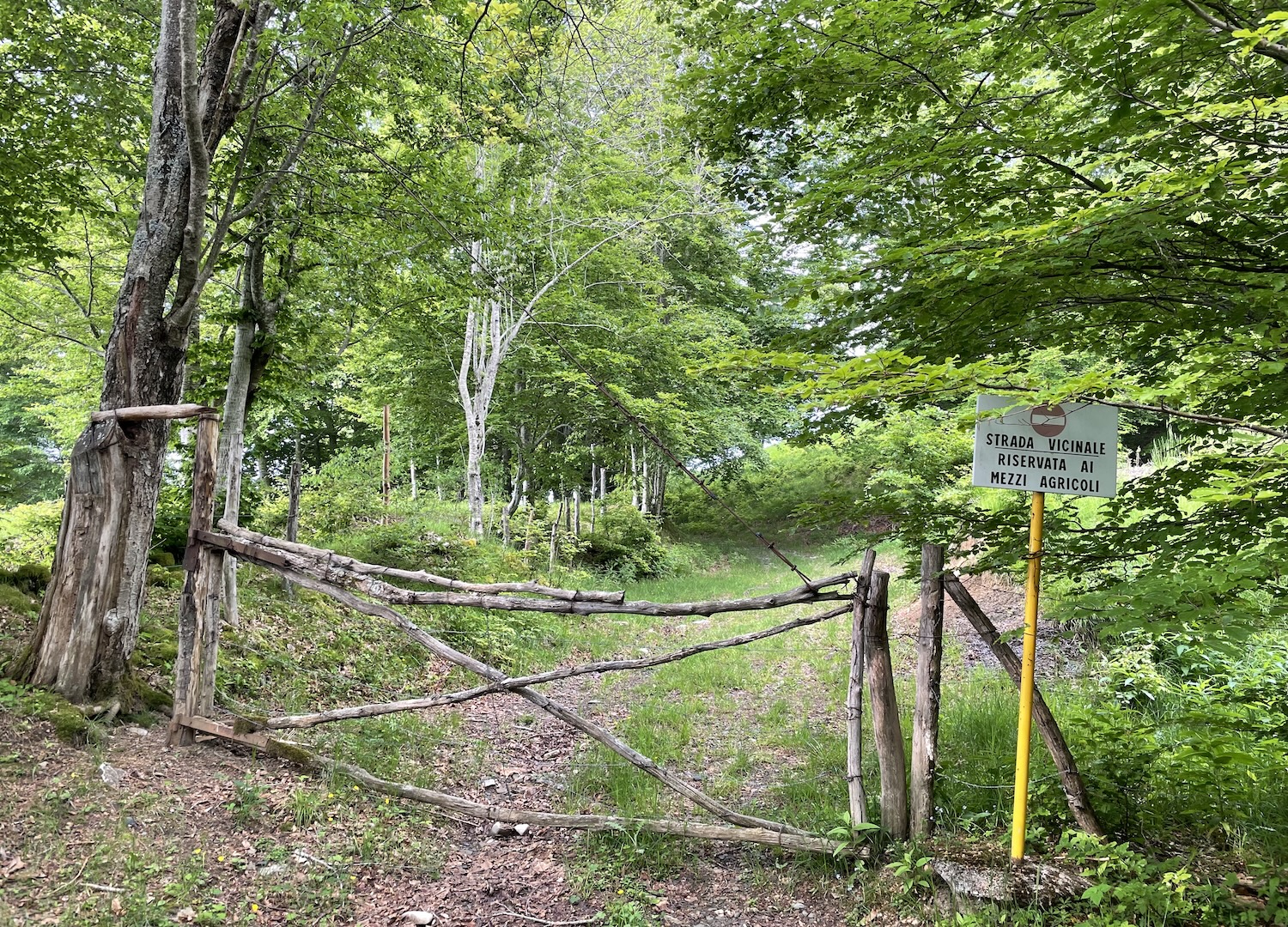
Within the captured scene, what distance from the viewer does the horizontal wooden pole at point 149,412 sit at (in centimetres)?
425

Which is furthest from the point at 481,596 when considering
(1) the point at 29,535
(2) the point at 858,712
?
(1) the point at 29,535

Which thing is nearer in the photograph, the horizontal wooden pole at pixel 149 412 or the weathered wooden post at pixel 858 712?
the weathered wooden post at pixel 858 712

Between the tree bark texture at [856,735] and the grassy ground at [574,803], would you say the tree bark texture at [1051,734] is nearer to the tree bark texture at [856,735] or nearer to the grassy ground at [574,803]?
the grassy ground at [574,803]

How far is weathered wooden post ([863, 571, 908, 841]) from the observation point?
3.60 m

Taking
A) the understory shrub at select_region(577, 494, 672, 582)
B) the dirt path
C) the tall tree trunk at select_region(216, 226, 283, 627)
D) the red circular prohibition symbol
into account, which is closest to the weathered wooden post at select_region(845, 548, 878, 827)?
the dirt path

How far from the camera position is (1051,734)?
3441 millimetres

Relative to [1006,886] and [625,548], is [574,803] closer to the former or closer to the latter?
[1006,886]

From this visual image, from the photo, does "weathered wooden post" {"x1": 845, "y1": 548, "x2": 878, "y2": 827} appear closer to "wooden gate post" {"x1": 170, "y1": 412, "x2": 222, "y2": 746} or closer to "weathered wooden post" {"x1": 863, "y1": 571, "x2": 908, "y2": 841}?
"weathered wooden post" {"x1": 863, "y1": 571, "x2": 908, "y2": 841}

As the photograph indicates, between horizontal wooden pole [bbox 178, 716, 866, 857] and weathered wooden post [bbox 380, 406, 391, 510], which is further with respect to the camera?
weathered wooden post [bbox 380, 406, 391, 510]

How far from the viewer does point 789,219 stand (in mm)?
4633

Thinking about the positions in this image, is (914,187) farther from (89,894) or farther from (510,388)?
(510,388)

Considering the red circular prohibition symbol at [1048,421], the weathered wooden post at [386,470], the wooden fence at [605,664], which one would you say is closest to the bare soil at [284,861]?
the wooden fence at [605,664]

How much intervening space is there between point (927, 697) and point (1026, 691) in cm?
53

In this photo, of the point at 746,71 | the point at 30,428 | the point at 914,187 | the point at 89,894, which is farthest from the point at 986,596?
the point at 30,428
